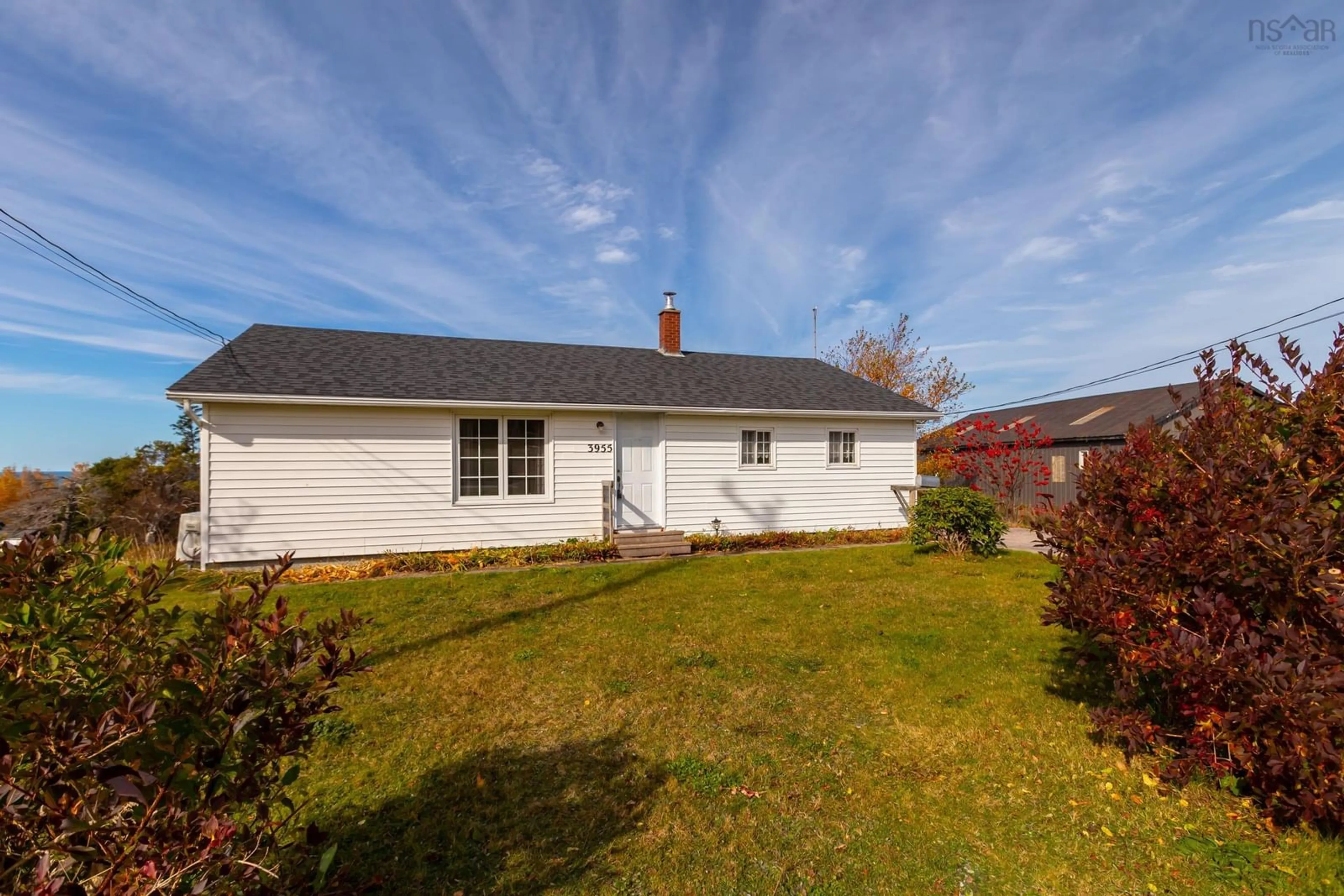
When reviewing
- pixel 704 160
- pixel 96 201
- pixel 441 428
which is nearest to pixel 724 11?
pixel 704 160

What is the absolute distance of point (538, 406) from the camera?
10.9 m

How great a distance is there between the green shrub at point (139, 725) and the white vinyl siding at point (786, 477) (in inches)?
409

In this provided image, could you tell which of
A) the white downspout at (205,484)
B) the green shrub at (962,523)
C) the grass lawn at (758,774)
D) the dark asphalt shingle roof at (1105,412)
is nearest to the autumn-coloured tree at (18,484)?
the white downspout at (205,484)

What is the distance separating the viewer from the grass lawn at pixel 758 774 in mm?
2709

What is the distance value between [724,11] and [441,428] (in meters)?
8.99

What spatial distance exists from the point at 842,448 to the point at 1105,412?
12.9 metres

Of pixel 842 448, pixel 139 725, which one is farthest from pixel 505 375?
pixel 139 725

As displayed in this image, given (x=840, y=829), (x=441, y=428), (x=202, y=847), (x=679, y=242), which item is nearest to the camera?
(x=202, y=847)

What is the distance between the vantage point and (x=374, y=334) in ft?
43.1

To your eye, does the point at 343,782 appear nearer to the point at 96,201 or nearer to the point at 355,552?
the point at 355,552

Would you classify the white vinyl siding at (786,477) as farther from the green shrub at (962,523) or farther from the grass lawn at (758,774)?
the grass lawn at (758,774)

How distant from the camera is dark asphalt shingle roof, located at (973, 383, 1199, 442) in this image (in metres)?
17.9

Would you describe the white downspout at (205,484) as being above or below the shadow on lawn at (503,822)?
above

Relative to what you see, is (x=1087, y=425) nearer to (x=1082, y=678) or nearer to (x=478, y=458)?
(x=1082, y=678)
